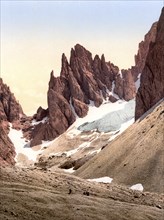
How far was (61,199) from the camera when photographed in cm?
3188

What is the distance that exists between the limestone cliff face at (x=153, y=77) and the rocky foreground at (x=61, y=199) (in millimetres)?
95254

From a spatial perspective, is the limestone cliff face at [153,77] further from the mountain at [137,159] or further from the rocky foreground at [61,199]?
the rocky foreground at [61,199]

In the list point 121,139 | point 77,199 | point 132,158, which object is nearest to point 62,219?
point 77,199

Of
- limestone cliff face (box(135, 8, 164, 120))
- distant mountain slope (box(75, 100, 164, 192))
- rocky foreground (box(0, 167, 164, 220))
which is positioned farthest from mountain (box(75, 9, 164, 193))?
limestone cliff face (box(135, 8, 164, 120))

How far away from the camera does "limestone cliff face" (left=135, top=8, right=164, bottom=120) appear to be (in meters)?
137

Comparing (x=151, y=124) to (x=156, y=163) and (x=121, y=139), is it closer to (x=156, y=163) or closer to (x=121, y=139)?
(x=121, y=139)

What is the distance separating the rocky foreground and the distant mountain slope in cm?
2525

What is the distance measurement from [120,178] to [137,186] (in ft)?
23.3

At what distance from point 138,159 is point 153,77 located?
229ft

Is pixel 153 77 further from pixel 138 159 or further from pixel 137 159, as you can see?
pixel 138 159

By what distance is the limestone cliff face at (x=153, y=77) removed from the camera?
137 meters

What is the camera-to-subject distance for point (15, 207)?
27453 mm

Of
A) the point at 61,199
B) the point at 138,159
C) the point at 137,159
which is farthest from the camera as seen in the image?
the point at 137,159

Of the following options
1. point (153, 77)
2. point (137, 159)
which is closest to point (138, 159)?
point (137, 159)
